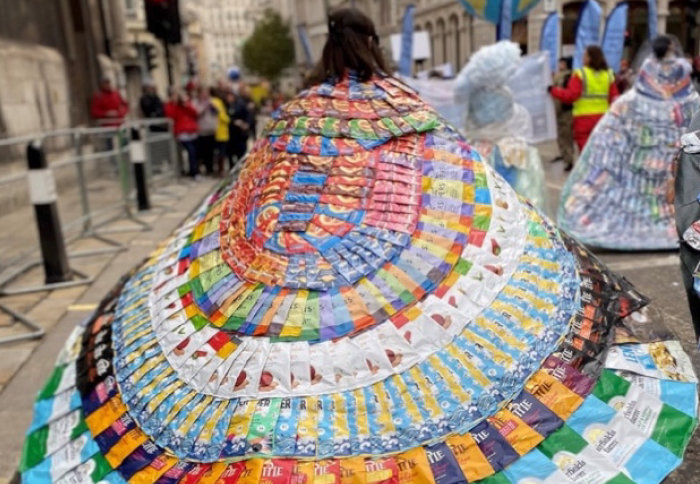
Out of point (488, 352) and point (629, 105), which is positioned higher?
point (629, 105)

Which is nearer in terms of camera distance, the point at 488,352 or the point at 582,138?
the point at 488,352

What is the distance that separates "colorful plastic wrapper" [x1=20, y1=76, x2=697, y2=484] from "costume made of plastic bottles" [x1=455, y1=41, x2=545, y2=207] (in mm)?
2795

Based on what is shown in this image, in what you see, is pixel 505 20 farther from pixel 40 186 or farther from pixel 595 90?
pixel 40 186

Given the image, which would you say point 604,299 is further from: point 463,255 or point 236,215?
point 236,215

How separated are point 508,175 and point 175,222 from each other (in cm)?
453

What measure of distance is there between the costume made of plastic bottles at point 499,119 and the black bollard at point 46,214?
3.42 m

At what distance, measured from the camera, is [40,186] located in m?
5.37

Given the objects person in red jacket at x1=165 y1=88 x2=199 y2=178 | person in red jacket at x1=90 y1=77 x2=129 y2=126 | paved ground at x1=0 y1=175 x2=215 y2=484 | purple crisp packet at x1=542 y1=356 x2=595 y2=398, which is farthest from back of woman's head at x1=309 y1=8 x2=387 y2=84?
person in red jacket at x1=90 y1=77 x2=129 y2=126

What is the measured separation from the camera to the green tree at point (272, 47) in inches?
3000

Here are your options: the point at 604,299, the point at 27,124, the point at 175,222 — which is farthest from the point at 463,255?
the point at 27,124

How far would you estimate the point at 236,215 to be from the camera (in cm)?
281

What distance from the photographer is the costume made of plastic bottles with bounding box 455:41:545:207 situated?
5570 mm

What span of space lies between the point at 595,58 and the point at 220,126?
21.4ft

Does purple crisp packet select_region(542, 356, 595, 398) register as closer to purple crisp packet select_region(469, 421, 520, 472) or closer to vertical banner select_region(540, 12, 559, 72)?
purple crisp packet select_region(469, 421, 520, 472)
